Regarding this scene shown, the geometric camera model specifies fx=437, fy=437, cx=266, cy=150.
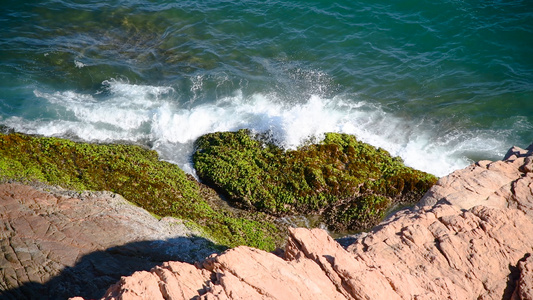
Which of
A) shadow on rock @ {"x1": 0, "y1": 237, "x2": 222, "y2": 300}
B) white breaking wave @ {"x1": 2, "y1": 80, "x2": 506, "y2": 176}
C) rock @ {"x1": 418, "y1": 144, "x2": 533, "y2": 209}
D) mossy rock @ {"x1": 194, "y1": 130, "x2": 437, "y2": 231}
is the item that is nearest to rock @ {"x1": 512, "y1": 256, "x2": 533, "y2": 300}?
rock @ {"x1": 418, "y1": 144, "x2": 533, "y2": 209}

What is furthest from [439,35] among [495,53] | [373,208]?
[373,208]

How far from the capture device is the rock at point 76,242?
10492 mm

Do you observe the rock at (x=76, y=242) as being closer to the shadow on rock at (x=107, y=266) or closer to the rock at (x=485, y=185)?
the shadow on rock at (x=107, y=266)

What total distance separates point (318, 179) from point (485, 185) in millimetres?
5452

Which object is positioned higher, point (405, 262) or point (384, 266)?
point (384, 266)

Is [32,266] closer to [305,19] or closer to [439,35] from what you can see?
[305,19]

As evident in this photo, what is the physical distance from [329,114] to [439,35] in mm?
9703

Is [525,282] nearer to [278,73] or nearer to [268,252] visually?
[268,252]

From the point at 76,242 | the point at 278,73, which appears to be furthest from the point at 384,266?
the point at 278,73

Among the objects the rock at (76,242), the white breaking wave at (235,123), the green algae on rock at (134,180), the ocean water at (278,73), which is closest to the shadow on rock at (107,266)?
the rock at (76,242)

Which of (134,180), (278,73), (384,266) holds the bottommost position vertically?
(134,180)

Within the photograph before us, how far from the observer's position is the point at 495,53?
2347 centimetres

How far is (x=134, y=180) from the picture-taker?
14922mm

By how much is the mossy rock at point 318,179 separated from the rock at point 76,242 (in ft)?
9.91
